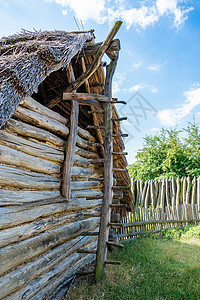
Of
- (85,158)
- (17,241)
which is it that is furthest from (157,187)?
(17,241)

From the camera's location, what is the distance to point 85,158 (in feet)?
14.6

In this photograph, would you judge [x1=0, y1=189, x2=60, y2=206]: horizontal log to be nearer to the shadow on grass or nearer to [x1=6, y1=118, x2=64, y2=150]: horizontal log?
[x1=6, y1=118, x2=64, y2=150]: horizontal log

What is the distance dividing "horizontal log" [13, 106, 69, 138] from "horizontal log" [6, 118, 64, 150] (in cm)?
7

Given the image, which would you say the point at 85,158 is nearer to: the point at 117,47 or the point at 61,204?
the point at 61,204

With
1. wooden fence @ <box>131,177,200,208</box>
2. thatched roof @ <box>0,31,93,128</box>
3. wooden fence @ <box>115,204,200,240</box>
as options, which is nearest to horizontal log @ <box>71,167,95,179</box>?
thatched roof @ <box>0,31,93,128</box>

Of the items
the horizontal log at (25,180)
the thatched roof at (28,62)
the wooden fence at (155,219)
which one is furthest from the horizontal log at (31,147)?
the wooden fence at (155,219)

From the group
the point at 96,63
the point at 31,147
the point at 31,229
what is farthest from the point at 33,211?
the point at 96,63

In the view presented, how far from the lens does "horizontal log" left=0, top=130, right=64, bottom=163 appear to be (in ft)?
8.13

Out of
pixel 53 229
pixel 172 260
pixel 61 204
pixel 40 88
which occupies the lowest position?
pixel 172 260

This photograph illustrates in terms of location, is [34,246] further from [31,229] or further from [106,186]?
[106,186]

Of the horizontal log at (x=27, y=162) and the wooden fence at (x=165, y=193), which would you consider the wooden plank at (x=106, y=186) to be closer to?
the horizontal log at (x=27, y=162)

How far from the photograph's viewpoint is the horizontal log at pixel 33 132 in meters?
2.59

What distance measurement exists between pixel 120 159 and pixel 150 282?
2832 millimetres

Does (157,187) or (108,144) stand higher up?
(108,144)
